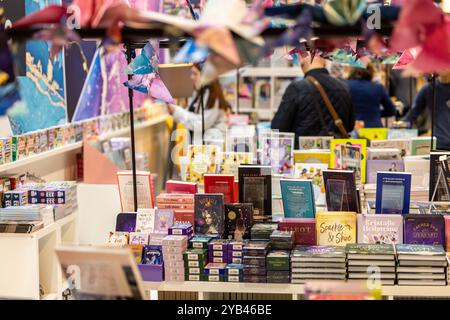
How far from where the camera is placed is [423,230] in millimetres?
3545

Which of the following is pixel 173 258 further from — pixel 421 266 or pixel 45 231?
pixel 45 231

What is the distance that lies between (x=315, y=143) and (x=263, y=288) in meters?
2.53

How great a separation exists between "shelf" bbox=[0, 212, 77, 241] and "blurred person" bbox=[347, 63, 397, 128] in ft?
10.7

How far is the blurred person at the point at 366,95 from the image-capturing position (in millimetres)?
7398

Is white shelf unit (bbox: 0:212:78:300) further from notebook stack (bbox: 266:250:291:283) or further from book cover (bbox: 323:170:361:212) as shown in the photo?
book cover (bbox: 323:170:361:212)

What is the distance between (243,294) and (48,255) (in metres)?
1.56

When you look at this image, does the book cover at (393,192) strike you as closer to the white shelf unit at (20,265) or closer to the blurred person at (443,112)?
the white shelf unit at (20,265)

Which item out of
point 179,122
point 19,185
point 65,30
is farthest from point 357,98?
point 65,30

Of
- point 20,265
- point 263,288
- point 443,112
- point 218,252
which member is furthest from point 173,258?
point 443,112

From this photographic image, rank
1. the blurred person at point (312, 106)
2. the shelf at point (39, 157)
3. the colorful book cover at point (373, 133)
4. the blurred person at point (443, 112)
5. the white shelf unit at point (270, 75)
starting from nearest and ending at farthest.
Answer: the shelf at point (39, 157) < the blurred person at point (312, 106) < the colorful book cover at point (373, 133) < the blurred person at point (443, 112) < the white shelf unit at point (270, 75)

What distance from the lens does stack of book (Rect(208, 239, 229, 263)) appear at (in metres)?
3.53

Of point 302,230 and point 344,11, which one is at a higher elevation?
point 344,11

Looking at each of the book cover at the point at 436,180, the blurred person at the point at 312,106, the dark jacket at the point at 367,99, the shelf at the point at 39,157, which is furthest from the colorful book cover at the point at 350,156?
the dark jacket at the point at 367,99

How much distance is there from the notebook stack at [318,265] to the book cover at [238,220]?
361mm
